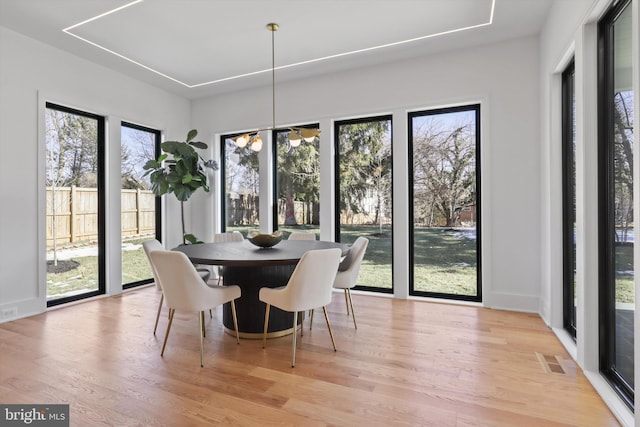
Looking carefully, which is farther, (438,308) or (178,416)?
(438,308)

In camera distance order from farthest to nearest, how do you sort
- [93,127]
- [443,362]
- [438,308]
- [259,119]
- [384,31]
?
[259,119] < [93,127] < [438,308] < [384,31] < [443,362]

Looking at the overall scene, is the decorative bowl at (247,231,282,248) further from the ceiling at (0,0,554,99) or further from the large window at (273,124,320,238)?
the ceiling at (0,0,554,99)

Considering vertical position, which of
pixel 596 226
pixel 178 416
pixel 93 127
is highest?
pixel 93 127

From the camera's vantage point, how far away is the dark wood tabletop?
8.41ft

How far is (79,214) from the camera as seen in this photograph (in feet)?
14.4

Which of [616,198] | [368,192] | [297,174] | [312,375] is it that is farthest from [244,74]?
[616,198]

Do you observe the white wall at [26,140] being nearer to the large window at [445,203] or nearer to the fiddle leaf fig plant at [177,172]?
the fiddle leaf fig plant at [177,172]

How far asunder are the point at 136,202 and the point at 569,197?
529cm

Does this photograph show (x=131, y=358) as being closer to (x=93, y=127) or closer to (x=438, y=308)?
(x=438, y=308)

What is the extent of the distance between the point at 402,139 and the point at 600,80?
2.26m

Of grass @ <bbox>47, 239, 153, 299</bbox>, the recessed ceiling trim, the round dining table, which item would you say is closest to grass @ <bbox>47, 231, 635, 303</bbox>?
grass @ <bbox>47, 239, 153, 299</bbox>

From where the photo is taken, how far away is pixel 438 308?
395 centimetres

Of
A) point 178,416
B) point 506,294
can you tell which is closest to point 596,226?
A: point 506,294

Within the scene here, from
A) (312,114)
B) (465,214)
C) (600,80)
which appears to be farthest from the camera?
(312,114)
